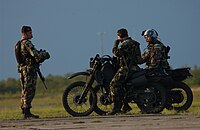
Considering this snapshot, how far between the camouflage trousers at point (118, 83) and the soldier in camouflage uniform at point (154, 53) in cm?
75

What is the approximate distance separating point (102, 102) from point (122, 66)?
101cm

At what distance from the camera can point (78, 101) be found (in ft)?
56.7

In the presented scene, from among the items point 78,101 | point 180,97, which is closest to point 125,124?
point 78,101

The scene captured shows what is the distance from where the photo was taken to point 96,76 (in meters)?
17.2

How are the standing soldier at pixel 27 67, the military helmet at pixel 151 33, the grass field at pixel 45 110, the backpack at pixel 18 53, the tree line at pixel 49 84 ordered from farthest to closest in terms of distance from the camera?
the tree line at pixel 49 84, the grass field at pixel 45 110, the military helmet at pixel 151 33, the backpack at pixel 18 53, the standing soldier at pixel 27 67

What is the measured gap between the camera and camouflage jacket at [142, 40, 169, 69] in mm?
17578

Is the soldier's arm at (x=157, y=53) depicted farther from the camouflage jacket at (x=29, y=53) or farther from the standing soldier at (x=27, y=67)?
the camouflage jacket at (x=29, y=53)

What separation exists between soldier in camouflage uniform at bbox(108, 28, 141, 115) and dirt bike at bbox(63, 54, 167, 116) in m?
0.19

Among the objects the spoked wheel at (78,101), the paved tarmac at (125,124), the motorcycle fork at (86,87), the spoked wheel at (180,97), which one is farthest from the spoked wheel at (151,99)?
the paved tarmac at (125,124)

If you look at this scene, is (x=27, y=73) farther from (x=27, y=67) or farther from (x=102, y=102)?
(x=102, y=102)

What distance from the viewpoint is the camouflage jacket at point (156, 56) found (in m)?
17.6

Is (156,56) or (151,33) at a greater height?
(151,33)

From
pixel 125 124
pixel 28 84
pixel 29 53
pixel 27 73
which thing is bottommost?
pixel 125 124

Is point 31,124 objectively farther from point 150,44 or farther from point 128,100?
point 150,44
